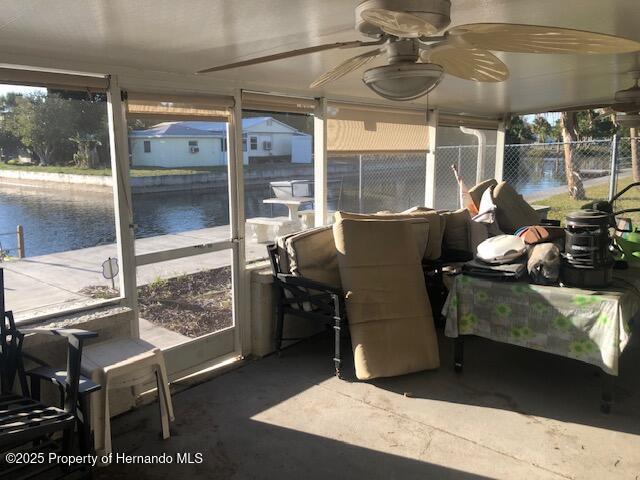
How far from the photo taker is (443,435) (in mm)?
2830

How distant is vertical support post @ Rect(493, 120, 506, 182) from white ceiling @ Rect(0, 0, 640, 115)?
3855mm

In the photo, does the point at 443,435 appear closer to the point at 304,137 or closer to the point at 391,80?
the point at 391,80

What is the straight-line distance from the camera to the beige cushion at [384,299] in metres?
3.46

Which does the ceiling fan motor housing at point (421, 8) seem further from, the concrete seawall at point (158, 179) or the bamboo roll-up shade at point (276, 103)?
the bamboo roll-up shade at point (276, 103)

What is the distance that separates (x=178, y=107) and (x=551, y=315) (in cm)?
276

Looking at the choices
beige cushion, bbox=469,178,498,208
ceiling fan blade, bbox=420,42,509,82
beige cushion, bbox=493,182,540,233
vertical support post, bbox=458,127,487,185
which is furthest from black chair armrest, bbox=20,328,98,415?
vertical support post, bbox=458,127,487,185

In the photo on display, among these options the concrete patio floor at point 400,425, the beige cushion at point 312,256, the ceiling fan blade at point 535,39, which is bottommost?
the concrete patio floor at point 400,425

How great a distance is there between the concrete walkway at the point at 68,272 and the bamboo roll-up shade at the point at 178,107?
0.82 metres

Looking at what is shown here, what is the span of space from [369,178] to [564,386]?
3.30 meters

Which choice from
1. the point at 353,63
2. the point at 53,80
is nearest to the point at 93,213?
the point at 53,80

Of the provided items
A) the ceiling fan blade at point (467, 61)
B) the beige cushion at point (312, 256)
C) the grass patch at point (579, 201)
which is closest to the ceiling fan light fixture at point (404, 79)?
the ceiling fan blade at point (467, 61)

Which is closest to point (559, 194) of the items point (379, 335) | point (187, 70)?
point (379, 335)

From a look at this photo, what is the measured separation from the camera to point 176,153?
11.3 ft

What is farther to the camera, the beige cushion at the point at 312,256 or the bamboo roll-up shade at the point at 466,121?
the bamboo roll-up shade at the point at 466,121
